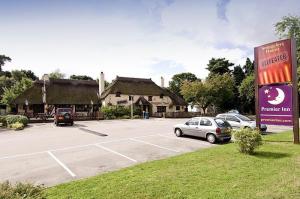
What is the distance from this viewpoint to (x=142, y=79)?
53844 mm

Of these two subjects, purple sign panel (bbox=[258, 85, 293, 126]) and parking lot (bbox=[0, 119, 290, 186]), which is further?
purple sign panel (bbox=[258, 85, 293, 126])

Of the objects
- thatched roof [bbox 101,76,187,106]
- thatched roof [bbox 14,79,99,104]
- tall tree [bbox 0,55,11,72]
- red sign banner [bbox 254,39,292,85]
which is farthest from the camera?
tall tree [bbox 0,55,11,72]

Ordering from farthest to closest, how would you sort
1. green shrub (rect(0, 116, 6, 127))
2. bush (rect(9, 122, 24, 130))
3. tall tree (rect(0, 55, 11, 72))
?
tall tree (rect(0, 55, 11, 72)), green shrub (rect(0, 116, 6, 127)), bush (rect(9, 122, 24, 130))

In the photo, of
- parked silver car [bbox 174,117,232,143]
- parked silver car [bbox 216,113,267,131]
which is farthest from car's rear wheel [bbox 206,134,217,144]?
parked silver car [bbox 216,113,267,131]

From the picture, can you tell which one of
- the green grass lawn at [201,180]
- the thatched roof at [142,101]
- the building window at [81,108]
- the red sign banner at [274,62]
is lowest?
the green grass lawn at [201,180]

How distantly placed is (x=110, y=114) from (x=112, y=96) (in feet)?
23.9

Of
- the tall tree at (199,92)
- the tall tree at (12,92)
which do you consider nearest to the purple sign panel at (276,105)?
the tall tree at (199,92)

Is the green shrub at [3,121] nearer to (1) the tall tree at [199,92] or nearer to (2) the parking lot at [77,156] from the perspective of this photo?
(2) the parking lot at [77,156]

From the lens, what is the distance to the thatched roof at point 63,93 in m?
41.5

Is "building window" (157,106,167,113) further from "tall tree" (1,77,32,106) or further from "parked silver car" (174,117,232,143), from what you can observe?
"parked silver car" (174,117,232,143)

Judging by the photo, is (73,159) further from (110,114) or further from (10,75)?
(10,75)

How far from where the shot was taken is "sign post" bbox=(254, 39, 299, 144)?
13.8m

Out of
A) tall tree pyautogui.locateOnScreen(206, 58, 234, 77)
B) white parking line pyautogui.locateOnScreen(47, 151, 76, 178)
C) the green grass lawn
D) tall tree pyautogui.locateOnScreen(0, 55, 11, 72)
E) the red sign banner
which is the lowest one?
white parking line pyautogui.locateOnScreen(47, 151, 76, 178)

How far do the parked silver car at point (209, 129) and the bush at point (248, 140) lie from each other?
382 cm
